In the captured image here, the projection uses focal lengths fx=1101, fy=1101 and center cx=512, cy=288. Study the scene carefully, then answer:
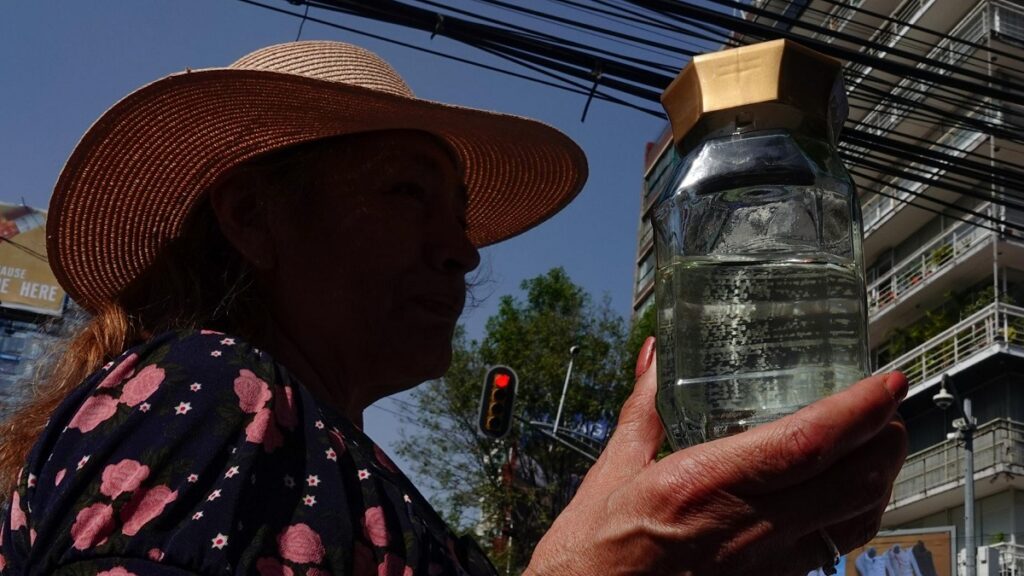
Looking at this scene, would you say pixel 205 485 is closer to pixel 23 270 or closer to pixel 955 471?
pixel 955 471

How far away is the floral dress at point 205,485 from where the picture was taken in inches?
41.4

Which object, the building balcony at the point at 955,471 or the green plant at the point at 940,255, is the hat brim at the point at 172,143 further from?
the green plant at the point at 940,255

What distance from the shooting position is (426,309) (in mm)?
1794

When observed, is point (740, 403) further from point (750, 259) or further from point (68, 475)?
point (68, 475)

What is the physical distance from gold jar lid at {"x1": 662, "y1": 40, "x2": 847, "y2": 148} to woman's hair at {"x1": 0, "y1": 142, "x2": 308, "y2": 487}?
0.91 metres

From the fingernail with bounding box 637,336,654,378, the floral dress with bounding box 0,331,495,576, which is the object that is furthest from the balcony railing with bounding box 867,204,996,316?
the floral dress with bounding box 0,331,495,576

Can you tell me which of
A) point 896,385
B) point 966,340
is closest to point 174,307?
point 896,385

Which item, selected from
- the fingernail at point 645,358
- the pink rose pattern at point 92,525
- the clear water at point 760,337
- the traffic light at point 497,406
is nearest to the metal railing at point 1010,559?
the traffic light at point 497,406

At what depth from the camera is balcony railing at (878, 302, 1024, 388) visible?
2152 centimetres

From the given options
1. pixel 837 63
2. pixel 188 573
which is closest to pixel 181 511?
pixel 188 573

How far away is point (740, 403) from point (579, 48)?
15.2ft

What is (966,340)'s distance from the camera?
22.6m

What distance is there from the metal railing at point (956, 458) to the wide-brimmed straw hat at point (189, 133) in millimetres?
20946

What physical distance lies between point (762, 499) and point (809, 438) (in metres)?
0.10
